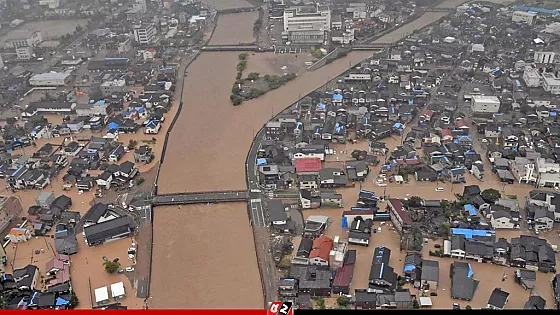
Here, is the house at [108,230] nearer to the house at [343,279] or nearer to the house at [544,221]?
the house at [343,279]

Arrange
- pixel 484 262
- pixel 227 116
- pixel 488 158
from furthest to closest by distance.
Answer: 1. pixel 227 116
2. pixel 488 158
3. pixel 484 262

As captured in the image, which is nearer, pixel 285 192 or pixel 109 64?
pixel 285 192

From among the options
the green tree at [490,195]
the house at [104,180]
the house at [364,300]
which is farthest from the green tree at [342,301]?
the house at [104,180]

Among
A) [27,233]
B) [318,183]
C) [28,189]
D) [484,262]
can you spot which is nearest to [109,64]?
[28,189]

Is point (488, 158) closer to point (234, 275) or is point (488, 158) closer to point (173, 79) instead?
point (234, 275)

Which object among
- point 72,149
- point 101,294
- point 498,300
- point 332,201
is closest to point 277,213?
point 332,201

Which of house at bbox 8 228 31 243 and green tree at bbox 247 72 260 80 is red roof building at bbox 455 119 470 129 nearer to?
green tree at bbox 247 72 260 80

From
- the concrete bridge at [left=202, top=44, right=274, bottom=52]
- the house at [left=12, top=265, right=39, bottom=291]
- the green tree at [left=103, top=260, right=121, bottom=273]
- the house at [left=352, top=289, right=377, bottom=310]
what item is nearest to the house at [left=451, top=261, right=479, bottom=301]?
the house at [left=352, top=289, right=377, bottom=310]

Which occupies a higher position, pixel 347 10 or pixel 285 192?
pixel 347 10
